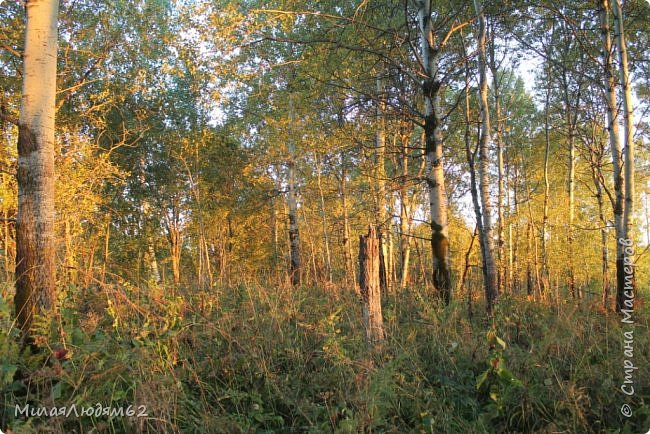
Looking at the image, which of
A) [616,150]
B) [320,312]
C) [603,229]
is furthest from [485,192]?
[603,229]

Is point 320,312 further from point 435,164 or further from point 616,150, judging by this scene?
point 616,150

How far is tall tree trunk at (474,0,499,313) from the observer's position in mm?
5781

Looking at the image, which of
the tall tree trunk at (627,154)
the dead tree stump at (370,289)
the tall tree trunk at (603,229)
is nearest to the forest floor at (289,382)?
the dead tree stump at (370,289)

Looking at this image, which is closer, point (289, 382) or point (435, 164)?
point (289, 382)

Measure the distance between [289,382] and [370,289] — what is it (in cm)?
120

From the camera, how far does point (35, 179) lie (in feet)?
9.41

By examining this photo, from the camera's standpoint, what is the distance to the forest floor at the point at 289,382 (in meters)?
2.38

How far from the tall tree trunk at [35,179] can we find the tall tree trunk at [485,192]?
5539 millimetres

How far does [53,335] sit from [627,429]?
4269 millimetres

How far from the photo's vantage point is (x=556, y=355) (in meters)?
3.46

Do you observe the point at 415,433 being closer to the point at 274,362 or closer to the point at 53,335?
the point at 274,362

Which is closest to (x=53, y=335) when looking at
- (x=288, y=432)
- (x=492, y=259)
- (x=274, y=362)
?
(x=274, y=362)

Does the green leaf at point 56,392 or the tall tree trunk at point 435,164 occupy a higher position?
the tall tree trunk at point 435,164

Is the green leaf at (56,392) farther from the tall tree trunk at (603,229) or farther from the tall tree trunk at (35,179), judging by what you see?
the tall tree trunk at (603,229)
